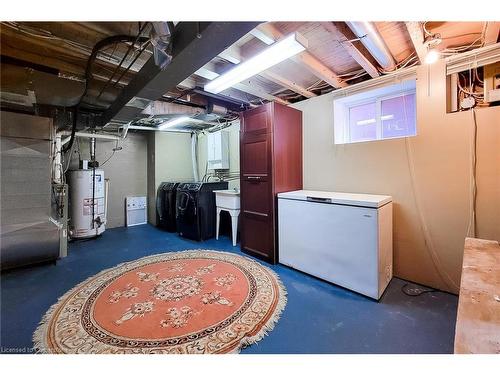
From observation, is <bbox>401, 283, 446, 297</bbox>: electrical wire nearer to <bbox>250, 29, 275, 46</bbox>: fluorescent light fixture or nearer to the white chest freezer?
the white chest freezer

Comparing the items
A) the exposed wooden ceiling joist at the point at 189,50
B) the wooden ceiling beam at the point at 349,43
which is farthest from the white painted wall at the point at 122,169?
the wooden ceiling beam at the point at 349,43

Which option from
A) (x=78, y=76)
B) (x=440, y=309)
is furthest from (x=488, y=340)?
(x=78, y=76)

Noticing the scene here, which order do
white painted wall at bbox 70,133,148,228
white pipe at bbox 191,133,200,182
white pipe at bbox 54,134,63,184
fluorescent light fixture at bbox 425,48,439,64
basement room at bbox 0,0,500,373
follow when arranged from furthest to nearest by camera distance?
white pipe at bbox 191,133,200,182 < white painted wall at bbox 70,133,148,228 < white pipe at bbox 54,134,63,184 < fluorescent light fixture at bbox 425,48,439,64 < basement room at bbox 0,0,500,373

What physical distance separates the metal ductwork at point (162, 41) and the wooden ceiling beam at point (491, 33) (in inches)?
96.5

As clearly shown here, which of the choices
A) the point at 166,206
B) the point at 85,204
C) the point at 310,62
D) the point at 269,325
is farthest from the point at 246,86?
the point at 85,204

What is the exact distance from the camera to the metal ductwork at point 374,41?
61.8 inches

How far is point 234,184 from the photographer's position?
449 centimetres

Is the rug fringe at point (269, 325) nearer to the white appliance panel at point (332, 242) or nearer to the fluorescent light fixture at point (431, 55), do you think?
the white appliance panel at point (332, 242)

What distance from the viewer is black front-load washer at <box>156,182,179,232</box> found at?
4480mm

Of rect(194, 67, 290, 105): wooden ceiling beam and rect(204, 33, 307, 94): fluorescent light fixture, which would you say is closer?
rect(204, 33, 307, 94): fluorescent light fixture

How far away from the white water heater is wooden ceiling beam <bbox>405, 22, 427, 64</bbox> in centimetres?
512

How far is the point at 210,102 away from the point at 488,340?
3.67m

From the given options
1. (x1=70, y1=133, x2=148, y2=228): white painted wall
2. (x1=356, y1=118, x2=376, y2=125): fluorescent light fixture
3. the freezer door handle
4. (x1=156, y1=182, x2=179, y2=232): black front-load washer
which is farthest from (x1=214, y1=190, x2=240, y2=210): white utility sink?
(x1=70, y1=133, x2=148, y2=228): white painted wall
